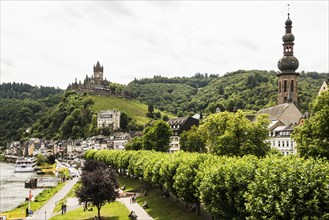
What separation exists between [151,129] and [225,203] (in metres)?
80.5

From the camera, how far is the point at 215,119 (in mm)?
75125

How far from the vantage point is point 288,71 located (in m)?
134

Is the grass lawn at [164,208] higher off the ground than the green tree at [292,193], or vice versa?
the green tree at [292,193]

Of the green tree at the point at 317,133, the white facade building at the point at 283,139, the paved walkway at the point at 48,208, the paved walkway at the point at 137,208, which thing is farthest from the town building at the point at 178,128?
the green tree at the point at 317,133

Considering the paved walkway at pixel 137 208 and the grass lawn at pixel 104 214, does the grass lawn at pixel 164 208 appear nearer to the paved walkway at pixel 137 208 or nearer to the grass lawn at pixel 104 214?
the paved walkway at pixel 137 208

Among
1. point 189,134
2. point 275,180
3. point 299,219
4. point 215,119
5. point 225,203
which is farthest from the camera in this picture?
point 189,134

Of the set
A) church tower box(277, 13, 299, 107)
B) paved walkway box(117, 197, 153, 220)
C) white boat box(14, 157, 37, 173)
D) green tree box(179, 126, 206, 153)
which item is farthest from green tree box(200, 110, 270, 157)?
white boat box(14, 157, 37, 173)

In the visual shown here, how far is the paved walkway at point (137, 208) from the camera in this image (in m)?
55.5

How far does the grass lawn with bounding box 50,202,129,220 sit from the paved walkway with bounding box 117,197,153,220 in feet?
3.80

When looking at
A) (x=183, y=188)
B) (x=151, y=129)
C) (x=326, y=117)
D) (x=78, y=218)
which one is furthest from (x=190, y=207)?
(x=151, y=129)

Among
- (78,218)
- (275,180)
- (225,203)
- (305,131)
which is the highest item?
(305,131)

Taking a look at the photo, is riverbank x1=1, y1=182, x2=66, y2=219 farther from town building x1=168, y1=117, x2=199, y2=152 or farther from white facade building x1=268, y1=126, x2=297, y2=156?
white facade building x1=268, y1=126, x2=297, y2=156

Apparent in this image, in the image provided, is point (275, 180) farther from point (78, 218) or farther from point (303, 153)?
point (78, 218)

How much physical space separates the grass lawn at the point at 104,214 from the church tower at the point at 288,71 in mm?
84404
